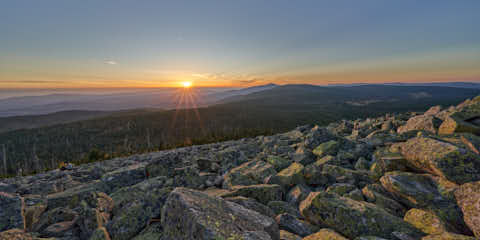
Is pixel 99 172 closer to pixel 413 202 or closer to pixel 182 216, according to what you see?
pixel 182 216

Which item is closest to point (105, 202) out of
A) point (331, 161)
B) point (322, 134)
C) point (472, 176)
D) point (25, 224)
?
point (25, 224)

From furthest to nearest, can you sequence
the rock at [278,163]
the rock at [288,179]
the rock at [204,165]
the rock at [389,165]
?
1. the rock at [204,165]
2. the rock at [278,163]
3. the rock at [288,179]
4. the rock at [389,165]

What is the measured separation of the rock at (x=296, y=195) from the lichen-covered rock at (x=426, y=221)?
155 cm

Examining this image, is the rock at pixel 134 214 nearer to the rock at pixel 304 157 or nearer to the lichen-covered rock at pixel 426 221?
the lichen-covered rock at pixel 426 221

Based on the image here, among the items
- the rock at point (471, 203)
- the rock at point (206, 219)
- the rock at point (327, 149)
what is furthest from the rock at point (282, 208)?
the rock at point (327, 149)

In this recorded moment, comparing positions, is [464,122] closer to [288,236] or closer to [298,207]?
[298,207]

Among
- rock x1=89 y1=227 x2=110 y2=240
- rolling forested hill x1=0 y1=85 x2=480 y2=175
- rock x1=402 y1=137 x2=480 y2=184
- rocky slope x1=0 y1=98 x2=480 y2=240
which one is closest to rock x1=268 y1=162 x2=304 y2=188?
rocky slope x1=0 y1=98 x2=480 y2=240

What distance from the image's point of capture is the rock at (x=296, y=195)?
3.56 meters

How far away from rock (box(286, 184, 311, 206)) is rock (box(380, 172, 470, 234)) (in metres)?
1.45

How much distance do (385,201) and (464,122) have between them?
12.9 feet

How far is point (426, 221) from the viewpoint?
2441 mm

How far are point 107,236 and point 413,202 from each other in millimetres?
4636

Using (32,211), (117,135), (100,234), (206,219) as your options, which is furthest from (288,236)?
(117,135)

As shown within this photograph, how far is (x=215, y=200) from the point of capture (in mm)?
2562
